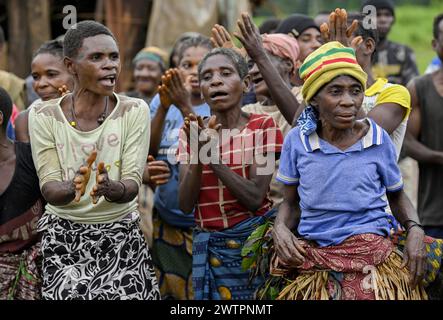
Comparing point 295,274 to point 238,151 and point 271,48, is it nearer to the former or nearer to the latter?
point 238,151

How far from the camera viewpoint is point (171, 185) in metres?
6.70

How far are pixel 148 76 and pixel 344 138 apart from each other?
3.85 metres

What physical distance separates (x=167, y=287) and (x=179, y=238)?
16.1 inches

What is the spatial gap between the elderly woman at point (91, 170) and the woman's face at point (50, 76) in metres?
1.08

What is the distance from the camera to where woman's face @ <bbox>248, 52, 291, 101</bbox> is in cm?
609

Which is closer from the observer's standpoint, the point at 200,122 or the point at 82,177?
the point at 82,177

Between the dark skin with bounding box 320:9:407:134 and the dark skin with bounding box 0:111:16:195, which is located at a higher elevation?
the dark skin with bounding box 320:9:407:134

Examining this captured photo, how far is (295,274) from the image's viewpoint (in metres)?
4.94

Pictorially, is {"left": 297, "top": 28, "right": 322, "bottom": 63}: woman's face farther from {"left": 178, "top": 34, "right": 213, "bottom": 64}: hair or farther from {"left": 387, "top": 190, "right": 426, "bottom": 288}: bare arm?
{"left": 387, "top": 190, "right": 426, "bottom": 288}: bare arm

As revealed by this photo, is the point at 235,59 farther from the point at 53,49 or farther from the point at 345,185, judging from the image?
the point at 53,49

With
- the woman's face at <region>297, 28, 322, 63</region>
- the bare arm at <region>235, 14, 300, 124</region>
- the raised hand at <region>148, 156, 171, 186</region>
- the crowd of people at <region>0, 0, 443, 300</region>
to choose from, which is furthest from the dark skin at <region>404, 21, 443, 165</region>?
the raised hand at <region>148, 156, 171, 186</region>

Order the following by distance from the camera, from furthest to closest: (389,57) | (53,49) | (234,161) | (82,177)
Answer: (389,57) → (53,49) → (234,161) → (82,177)

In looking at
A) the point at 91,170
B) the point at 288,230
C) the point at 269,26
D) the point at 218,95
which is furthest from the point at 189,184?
the point at 269,26

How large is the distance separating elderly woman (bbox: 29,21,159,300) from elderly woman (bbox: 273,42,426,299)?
88 centimetres
